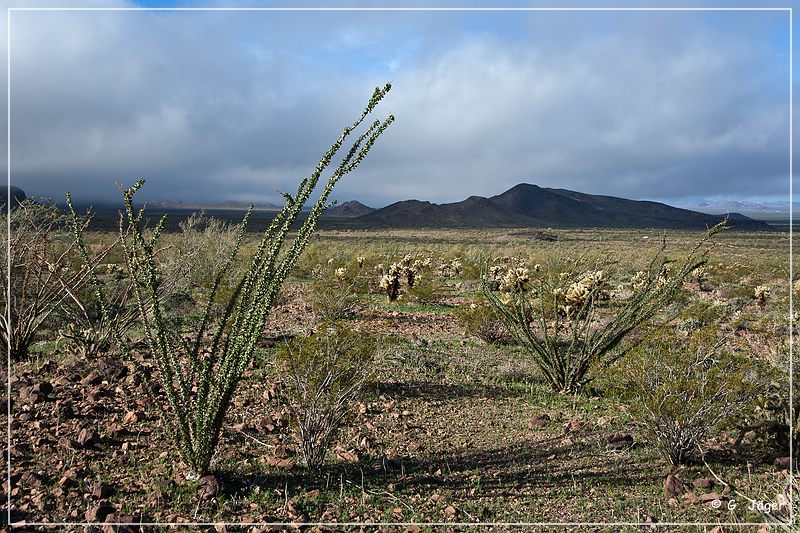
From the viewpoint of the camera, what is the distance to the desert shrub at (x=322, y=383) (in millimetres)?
4703

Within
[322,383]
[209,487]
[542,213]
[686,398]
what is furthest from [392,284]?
[542,213]

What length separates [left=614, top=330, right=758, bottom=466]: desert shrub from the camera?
4.79 m

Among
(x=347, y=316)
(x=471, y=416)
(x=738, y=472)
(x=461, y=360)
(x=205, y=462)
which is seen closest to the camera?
(x=205, y=462)

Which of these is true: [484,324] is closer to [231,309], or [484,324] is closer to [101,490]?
[231,309]

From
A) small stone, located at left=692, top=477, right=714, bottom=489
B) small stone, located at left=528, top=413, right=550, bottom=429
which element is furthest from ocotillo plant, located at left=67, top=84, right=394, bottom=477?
small stone, located at left=692, top=477, right=714, bottom=489

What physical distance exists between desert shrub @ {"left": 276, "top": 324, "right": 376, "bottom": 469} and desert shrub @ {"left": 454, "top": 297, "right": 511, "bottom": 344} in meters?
4.14

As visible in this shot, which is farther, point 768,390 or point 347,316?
point 347,316

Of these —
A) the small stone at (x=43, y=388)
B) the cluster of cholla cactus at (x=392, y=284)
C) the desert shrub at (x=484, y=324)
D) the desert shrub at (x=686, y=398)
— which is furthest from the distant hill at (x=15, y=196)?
the cluster of cholla cactus at (x=392, y=284)

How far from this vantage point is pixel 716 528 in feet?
12.3

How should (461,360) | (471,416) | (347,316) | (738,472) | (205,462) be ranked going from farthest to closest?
(347,316), (461,360), (471,416), (738,472), (205,462)

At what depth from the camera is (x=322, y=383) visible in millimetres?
5031

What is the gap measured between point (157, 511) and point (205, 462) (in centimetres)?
48

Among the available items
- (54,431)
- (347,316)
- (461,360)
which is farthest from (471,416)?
(347,316)

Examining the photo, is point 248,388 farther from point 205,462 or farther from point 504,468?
point 504,468
